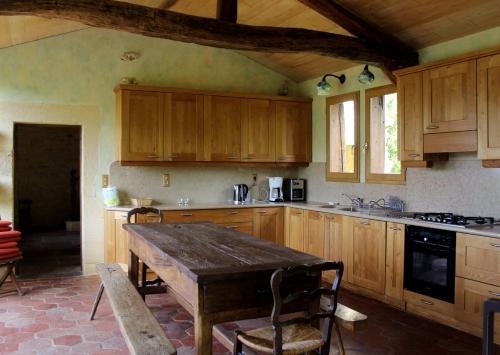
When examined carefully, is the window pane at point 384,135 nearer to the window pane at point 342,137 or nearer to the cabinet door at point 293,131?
the window pane at point 342,137

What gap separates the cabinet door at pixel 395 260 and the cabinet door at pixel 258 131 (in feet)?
7.48

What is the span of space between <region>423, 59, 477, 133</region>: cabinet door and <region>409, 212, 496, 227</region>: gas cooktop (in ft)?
2.62

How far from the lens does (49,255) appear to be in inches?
271

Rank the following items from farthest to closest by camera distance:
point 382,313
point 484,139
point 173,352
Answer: point 382,313 → point 484,139 → point 173,352

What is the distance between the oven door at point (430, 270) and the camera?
3.92m

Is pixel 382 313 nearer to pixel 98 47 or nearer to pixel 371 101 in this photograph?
pixel 371 101

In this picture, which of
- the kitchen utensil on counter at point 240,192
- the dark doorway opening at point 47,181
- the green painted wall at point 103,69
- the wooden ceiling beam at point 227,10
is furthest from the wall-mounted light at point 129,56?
the dark doorway opening at point 47,181

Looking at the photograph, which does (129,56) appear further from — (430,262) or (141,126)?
(430,262)

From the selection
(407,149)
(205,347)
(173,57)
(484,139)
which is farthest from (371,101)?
(205,347)

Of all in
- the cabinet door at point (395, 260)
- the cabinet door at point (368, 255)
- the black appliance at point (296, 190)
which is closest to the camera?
the cabinet door at point (395, 260)

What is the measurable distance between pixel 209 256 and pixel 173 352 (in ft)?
2.07

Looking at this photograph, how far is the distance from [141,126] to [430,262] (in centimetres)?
360

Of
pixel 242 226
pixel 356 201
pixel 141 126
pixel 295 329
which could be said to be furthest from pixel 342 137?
pixel 295 329

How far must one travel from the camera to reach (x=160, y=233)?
3.58 m
